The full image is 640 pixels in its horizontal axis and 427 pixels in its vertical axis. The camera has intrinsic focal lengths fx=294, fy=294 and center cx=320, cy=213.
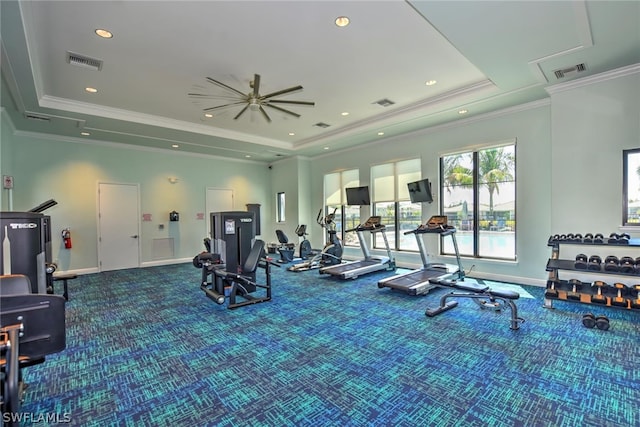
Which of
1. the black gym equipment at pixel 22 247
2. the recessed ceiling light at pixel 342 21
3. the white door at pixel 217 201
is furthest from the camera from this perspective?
the white door at pixel 217 201

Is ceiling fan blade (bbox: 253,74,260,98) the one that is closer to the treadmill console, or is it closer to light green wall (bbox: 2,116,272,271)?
the treadmill console

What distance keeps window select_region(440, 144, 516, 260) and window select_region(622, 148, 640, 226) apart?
1.64 m

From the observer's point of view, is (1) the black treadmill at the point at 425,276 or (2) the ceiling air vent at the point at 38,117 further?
(2) the ceiling air vent at the point at 38,117

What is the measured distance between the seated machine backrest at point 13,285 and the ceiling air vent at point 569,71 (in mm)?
6422

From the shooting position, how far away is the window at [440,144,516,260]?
5.96 metres

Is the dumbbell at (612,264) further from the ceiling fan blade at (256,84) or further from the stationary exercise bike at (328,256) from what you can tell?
the ceiling fan blade at (256,84)

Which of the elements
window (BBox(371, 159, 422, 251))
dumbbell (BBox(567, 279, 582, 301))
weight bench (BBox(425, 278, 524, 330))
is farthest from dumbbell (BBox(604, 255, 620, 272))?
window (BBox(371, 159, 422, 251))

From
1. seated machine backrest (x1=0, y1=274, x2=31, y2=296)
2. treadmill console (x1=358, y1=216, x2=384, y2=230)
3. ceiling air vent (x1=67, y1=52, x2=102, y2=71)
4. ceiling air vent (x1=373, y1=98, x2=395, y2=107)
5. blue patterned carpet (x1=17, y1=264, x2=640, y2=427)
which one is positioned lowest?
blue patterned carpet (x1=17, y1=264, x2=640, y2=427)

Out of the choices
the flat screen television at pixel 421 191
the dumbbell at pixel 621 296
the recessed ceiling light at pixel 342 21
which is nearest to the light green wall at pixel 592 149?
the dumbbell at pixel 621 296

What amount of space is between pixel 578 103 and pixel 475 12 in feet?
9.74

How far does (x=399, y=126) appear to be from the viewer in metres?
6.85

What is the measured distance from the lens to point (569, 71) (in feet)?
14.0

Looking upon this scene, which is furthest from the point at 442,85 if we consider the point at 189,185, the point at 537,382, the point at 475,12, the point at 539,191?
the point at 189,185

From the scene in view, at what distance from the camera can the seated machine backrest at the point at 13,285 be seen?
190 cm
